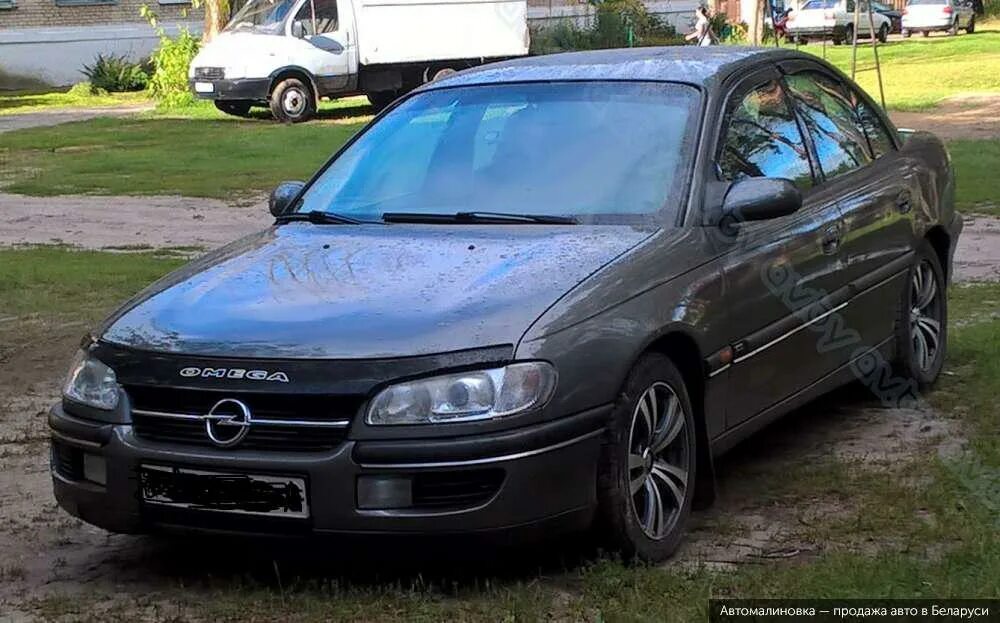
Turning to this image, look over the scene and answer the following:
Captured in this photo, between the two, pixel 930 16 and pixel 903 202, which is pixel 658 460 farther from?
pixel 930 16

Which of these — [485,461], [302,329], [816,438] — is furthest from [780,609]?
[816,438]

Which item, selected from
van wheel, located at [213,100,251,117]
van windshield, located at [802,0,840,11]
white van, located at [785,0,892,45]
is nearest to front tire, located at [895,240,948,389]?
van wheel, located at [213,100,251,117]

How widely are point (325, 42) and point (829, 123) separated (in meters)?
19.8

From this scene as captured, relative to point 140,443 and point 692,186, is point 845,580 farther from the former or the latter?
point 140,443

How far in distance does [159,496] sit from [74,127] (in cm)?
2131

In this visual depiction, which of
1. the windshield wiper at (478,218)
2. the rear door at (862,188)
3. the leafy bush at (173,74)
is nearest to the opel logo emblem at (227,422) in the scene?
the windshield wiper at (478,218)

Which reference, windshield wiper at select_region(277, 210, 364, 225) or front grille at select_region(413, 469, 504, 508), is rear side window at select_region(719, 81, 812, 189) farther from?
front grille at select_region(413, 469, 504, 508)

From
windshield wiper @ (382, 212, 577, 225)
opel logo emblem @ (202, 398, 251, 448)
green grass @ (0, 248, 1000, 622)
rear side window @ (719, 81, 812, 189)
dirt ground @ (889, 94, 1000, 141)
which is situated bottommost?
dirt ground @ (889, 94, 1000, 141)

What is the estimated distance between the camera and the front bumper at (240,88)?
2480 centimetres

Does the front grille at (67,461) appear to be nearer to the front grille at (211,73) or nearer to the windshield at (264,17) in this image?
the front grille at (211,73)

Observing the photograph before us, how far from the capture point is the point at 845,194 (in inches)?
243

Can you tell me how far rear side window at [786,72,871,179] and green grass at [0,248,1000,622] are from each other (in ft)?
4.42

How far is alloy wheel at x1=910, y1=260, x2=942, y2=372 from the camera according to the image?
22.5 ft

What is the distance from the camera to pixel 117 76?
111 ft
